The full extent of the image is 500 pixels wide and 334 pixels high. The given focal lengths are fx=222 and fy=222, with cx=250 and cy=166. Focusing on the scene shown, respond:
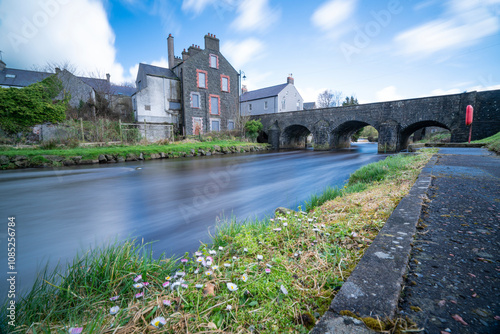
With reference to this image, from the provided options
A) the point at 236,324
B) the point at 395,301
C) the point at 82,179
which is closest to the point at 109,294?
the point at 236,324

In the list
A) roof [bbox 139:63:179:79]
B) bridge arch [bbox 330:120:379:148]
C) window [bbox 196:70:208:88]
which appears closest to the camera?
bridge arch [bbox 330:120:379:148]

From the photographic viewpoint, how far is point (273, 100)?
33.7 m

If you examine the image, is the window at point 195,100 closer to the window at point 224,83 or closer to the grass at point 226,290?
the window at point 224,83

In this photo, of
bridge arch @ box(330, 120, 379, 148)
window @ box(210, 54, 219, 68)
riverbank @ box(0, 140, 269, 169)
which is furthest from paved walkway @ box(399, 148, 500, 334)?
window @ box(210, 54, 219, 68)

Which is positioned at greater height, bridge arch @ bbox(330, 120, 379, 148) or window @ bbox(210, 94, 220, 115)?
window @ bbox(210, 94, 220, 115)

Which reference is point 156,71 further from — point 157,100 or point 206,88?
point 206,88

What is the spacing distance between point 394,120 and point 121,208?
65.7ft

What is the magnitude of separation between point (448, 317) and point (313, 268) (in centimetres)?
67

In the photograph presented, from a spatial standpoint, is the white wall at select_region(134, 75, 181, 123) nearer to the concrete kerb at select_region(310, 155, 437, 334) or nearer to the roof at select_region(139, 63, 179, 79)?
the roof at select_region(139, 63, 179, 79)

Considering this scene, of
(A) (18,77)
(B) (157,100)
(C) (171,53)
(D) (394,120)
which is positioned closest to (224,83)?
(C) (171,53)

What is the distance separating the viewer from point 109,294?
152cm

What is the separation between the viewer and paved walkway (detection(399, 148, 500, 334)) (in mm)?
836

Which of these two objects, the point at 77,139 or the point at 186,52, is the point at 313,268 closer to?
the point at 77,139

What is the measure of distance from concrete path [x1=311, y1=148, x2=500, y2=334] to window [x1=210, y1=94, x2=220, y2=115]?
25.0 meters
